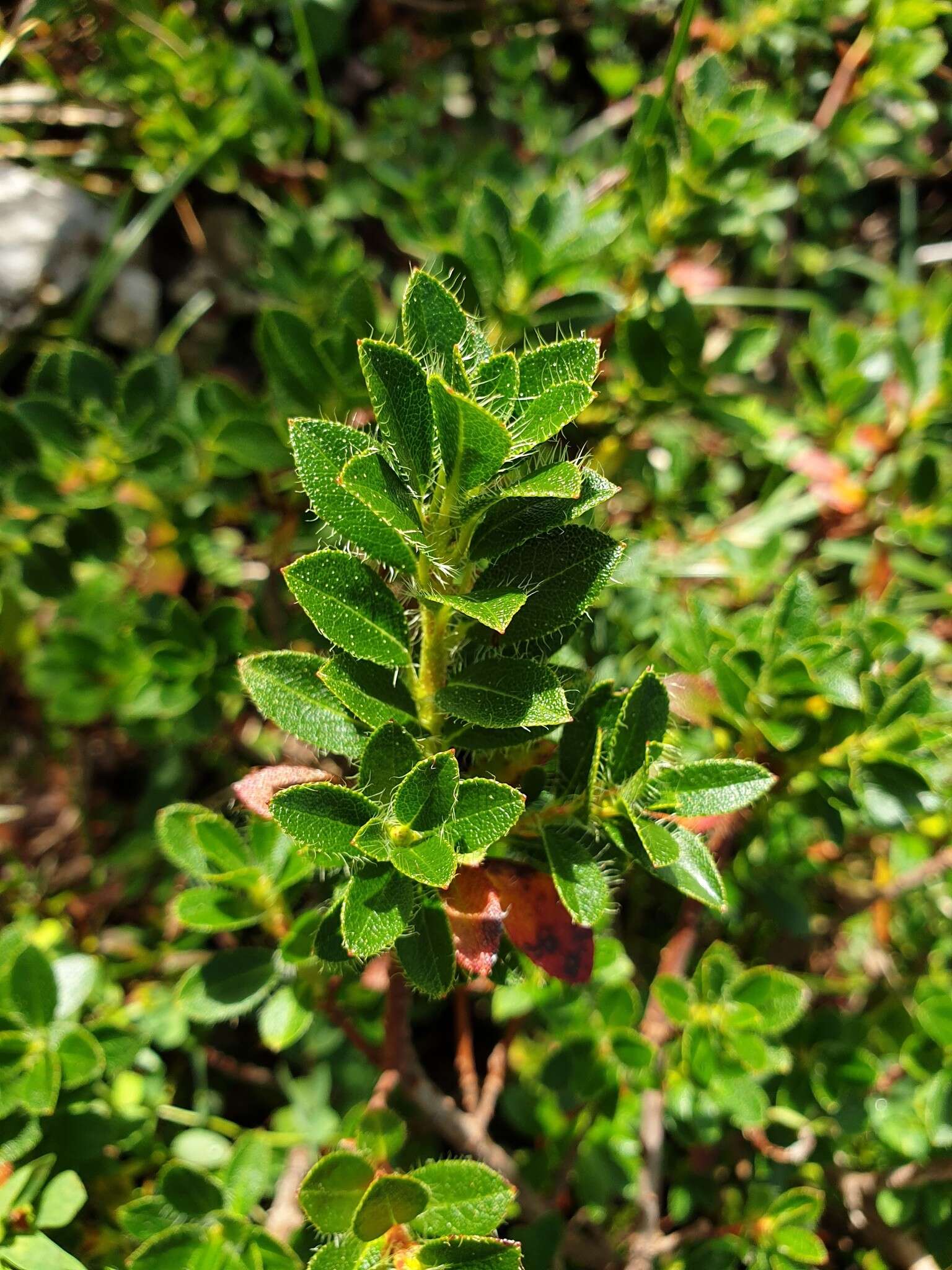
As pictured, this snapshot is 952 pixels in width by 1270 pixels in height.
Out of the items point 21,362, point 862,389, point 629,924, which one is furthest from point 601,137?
point 629,924

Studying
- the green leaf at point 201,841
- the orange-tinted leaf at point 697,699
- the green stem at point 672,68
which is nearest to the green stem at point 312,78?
the green stem at point 672,68

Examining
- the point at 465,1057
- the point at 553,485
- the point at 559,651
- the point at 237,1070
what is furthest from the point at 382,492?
the point at 237,1070

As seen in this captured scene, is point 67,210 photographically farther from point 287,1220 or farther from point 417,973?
point 287,1220

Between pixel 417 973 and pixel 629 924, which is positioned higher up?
pixel 417 973

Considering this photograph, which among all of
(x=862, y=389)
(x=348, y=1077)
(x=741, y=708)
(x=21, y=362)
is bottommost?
(x=348, y=1077)

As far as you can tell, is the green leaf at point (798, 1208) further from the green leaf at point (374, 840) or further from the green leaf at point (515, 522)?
the green leaf at point (515, 522)

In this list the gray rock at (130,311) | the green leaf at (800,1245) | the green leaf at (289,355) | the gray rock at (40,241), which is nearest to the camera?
the green leaf at (800,1245)

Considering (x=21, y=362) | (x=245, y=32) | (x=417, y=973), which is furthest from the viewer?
(x=245, y=32)
